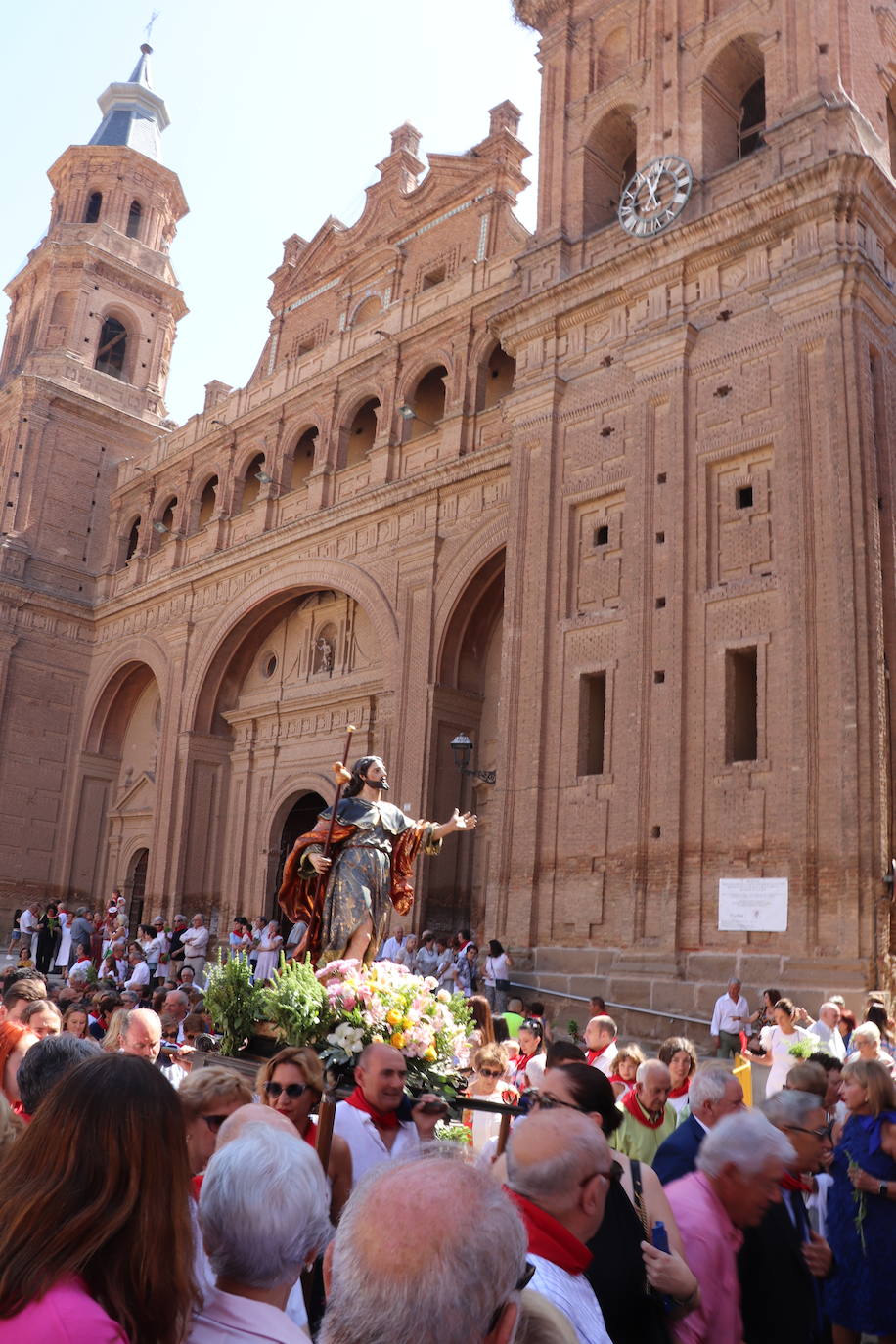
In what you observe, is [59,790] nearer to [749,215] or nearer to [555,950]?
→ [555,950]

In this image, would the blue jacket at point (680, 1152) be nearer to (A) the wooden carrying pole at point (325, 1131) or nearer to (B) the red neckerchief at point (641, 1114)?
(B) the red neckerchief at point (641, 1114)

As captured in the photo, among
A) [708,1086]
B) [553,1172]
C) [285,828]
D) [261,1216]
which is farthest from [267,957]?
[261,1216]

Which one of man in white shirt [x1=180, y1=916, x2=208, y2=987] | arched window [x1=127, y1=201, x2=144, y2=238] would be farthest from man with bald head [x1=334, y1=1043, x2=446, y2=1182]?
arched window [x1=127, y1=201, x2=144, y2=238]

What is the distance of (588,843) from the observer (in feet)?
50.5

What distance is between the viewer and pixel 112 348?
33531mm

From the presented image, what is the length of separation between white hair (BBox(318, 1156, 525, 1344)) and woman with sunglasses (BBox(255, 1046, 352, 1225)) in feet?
8.60

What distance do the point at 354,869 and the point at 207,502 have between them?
21.2 metres

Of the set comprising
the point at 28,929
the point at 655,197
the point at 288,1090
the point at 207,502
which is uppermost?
the point at 655,197

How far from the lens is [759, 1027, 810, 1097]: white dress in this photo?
841 centimetres

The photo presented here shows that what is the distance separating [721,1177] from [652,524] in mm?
12923

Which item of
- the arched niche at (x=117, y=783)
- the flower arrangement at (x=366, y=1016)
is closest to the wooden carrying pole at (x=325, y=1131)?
the flower arrangement at (x=366, y=1016)

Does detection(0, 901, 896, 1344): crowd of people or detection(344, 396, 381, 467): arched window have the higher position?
detection(344, 396, 381, 467): arched window

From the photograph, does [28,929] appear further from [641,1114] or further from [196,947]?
[641,1114]

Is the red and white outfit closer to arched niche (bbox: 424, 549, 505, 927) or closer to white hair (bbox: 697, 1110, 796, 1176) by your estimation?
white hair (bbox: 697, 1110, 796, 1176)
